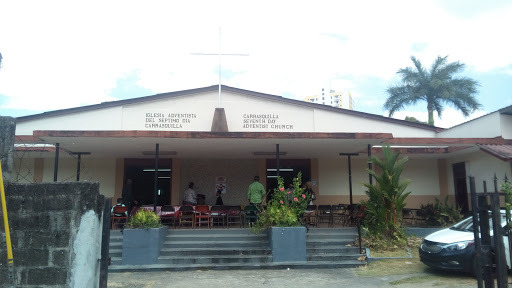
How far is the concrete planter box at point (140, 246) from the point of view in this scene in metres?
10.0

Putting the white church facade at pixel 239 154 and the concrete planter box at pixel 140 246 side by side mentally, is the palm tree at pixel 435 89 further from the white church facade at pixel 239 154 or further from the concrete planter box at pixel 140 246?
the concrete planter box at pixel 140 246

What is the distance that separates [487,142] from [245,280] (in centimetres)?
865

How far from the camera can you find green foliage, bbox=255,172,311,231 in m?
10.5

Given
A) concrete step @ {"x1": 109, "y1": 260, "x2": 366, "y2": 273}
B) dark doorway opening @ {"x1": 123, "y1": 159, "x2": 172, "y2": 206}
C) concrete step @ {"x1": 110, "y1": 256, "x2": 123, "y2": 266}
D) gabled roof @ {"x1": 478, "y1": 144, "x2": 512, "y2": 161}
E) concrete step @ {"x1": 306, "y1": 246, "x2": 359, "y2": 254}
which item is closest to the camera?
concrete step @ {"x1": 109, "y1": 260, "x2": 366, "y2": 273}

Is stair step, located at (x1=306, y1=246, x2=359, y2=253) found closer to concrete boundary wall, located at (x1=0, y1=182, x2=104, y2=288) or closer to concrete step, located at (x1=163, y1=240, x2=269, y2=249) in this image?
concrete step, located at (x1=163, y1=240, x2=269, y2=249)

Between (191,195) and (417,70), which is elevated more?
(417,70)

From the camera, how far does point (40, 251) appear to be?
179 inches

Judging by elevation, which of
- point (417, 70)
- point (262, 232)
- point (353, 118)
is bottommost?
point (262, 232)

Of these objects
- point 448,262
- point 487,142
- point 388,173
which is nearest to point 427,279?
point 448,262

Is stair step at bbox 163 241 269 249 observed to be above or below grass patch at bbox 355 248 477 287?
above

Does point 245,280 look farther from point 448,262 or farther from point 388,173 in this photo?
point 388,173

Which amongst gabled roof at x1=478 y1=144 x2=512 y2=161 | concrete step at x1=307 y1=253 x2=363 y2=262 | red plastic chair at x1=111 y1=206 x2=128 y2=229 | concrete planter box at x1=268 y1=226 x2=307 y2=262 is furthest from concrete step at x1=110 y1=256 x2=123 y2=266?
gabled roof at x1=478 y1=144 x2=512 y2=161

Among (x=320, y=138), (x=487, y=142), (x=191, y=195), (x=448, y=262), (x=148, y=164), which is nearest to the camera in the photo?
(x=448, y=262)

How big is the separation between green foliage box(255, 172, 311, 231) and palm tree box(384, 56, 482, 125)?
2031 cm
